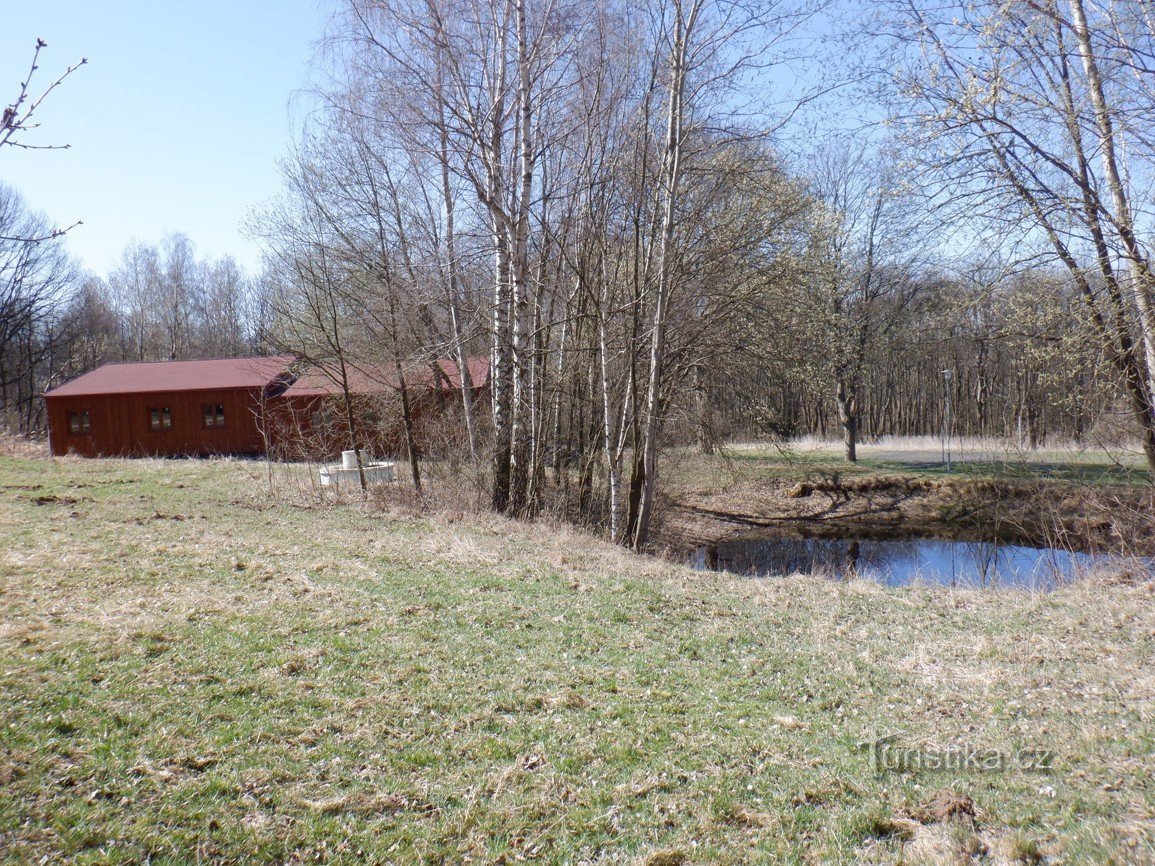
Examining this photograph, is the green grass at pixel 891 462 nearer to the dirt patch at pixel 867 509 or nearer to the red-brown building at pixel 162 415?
the dirt patch at pixel 867 509

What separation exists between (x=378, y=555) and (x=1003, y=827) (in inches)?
277

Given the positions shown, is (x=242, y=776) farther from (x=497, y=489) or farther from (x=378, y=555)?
(x=497, y=489)

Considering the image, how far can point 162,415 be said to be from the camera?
1125 inches

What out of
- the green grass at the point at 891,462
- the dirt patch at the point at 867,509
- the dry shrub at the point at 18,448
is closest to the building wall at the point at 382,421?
the dirt patch at the point at 867,509

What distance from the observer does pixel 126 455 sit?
28328mm

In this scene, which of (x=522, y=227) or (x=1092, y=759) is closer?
(x=1092, y=759)

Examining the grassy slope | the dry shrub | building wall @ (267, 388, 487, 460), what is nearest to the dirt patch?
building wall @ (267, 388, 487, 460)

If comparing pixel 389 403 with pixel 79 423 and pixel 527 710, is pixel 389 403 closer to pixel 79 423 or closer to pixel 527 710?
pixel 527 710

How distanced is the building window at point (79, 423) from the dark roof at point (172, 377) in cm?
77

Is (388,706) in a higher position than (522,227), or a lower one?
lower

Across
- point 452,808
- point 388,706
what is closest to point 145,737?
point 388,706

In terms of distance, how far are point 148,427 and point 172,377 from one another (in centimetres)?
205

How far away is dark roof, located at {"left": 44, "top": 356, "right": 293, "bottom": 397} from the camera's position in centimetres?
2800

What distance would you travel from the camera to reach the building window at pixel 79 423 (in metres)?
28.9
